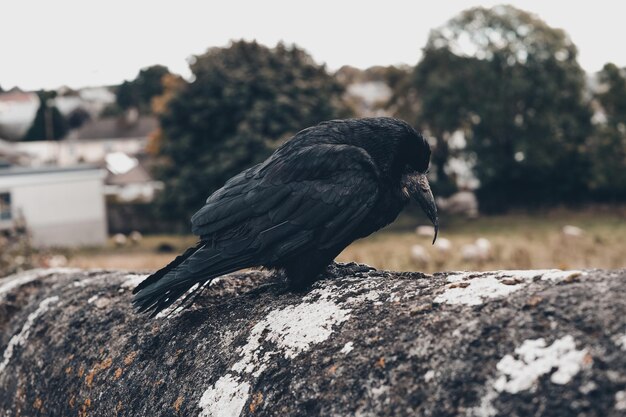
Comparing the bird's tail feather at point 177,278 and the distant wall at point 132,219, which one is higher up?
the bird's tail feather at point 177,278

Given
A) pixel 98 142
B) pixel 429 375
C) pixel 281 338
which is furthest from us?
pixel 98 142

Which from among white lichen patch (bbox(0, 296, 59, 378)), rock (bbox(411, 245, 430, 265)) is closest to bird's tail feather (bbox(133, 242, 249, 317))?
white lichen patch (bbox(0, 296, 59, 378))

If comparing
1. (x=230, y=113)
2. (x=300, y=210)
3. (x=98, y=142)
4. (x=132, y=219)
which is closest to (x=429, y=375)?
(x=300, y=210)

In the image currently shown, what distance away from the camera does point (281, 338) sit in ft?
9.26

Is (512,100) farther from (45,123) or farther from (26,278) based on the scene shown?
(45,123)

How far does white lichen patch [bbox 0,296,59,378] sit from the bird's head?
2.10 metres

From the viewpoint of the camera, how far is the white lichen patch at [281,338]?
8.80ft

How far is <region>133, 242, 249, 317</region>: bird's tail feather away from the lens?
10.7 ft

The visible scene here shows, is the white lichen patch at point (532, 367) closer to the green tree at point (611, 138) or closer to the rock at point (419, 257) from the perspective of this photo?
the rock at point (419, 257)

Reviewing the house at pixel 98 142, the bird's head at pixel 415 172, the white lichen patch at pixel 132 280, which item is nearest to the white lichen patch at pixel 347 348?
the bird's head at pixel 415 172

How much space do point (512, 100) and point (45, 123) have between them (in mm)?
74010

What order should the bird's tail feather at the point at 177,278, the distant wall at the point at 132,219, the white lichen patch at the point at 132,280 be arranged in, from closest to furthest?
the bird's tail feather at the point at 177,278
the white lichen patch at the point at 132,280
the distant wall at the point at 132,219

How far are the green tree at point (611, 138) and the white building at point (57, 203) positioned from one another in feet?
93.5

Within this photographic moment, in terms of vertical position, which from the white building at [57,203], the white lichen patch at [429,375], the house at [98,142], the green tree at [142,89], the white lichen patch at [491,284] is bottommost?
the house at [98,142]
